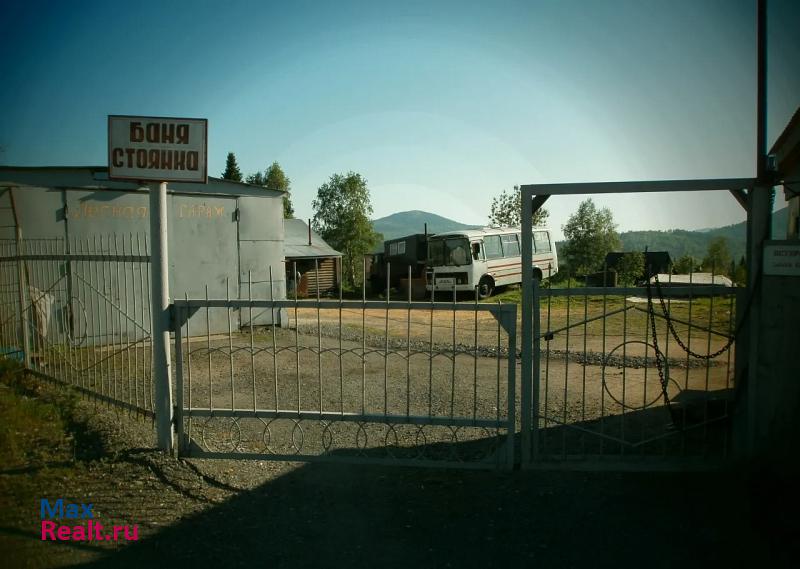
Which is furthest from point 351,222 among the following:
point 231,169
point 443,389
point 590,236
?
point 443,389

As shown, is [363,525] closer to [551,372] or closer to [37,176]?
[551,372]

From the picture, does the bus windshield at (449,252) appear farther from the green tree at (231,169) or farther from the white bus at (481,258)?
the green tree at (231,169)

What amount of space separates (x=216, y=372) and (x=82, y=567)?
5.78 metres

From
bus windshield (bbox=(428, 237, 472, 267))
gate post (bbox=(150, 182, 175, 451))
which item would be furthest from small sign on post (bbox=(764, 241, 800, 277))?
bus windshield (bbox=(428, 237, 472, 267))

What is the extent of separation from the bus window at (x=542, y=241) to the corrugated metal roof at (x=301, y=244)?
9069 millimetres

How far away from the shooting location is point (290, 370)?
9133mm

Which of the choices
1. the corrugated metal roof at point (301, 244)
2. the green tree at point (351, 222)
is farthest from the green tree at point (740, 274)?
the green tree at point (351, 222)

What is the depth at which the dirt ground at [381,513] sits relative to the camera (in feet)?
10.9

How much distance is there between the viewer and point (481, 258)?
22859mm

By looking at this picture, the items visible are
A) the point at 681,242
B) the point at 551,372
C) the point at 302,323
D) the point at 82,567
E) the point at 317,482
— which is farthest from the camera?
the point at 302,323

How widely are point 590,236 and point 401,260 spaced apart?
11353mm

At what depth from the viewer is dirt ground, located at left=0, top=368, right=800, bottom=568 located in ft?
10.9

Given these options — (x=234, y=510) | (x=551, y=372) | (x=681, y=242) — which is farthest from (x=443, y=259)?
Result: (x=234, y=510)

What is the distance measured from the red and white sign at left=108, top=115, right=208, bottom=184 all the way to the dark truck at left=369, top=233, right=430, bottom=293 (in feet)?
67.6
